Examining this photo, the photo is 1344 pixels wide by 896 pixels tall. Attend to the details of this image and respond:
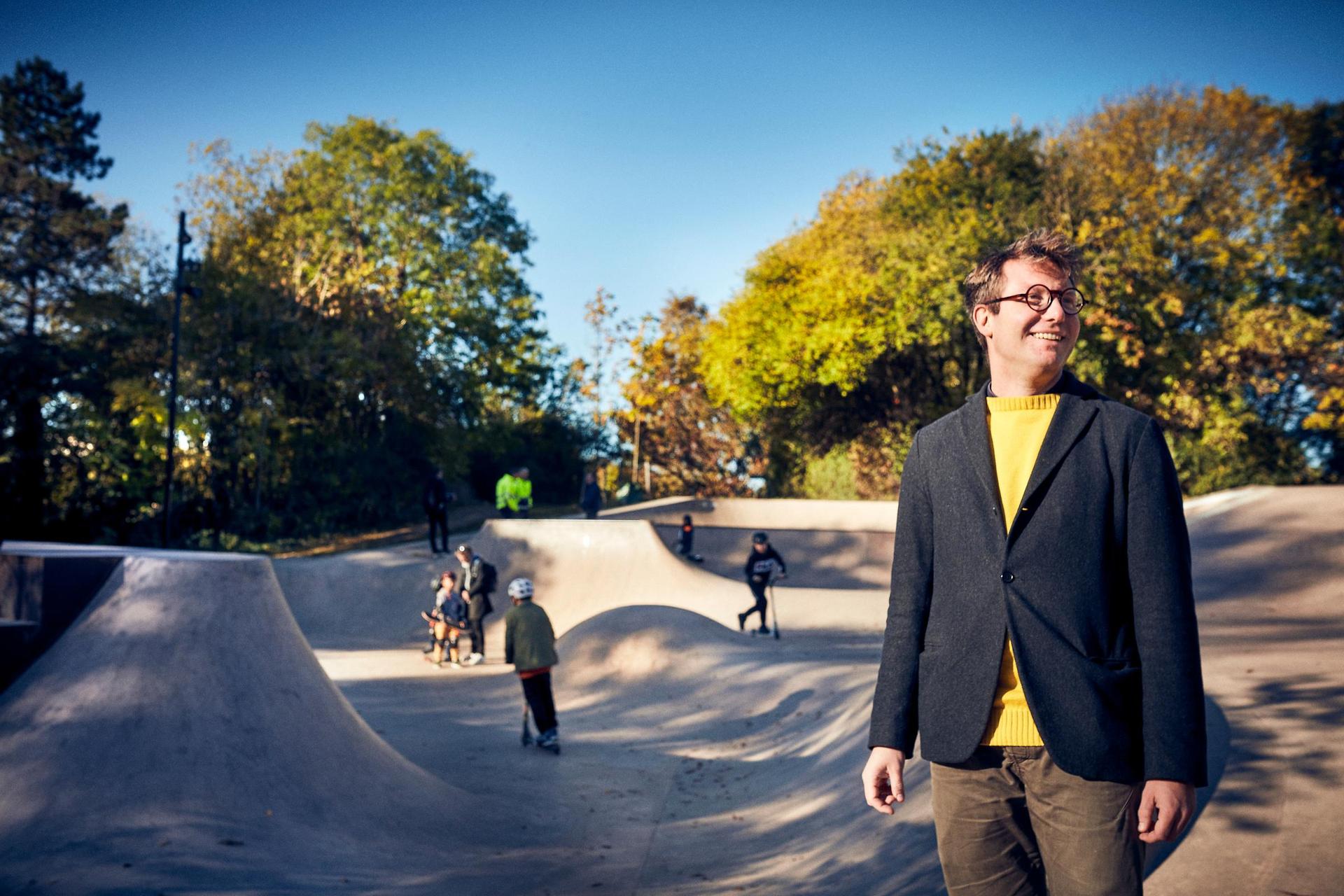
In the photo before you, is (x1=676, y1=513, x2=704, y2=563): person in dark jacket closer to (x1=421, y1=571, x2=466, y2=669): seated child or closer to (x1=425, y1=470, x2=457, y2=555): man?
(x1=425, y1=470, x2=457, y2=555): man

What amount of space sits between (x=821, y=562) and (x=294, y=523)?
15.7 meters

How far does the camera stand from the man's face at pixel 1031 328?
2.14 meters

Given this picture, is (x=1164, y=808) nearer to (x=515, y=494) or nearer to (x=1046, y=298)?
(x=1046, y=298)

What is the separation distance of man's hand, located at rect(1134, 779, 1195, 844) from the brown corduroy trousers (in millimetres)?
61

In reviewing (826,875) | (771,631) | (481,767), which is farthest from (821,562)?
(826,875)

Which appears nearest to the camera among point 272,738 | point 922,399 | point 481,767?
point 272,738

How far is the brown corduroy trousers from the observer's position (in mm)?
1927

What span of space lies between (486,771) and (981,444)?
7.14 meters

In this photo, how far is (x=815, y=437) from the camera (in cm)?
3297

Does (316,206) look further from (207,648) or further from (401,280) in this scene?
(207,648)

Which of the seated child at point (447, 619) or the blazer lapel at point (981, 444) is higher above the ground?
the blazer lapel at point (981, 444)

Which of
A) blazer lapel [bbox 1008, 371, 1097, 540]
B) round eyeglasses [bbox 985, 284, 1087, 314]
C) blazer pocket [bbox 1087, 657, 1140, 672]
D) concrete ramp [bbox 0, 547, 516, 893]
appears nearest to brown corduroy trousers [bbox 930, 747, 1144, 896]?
blazer pocket [bbox 1087, 657, 1140, 672]

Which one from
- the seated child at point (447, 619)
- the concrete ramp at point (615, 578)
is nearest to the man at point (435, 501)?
the concrete ramp at point (615, 578)

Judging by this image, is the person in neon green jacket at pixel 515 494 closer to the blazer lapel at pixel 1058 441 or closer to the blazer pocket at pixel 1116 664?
the blazer lapel at pixel 1058 441
